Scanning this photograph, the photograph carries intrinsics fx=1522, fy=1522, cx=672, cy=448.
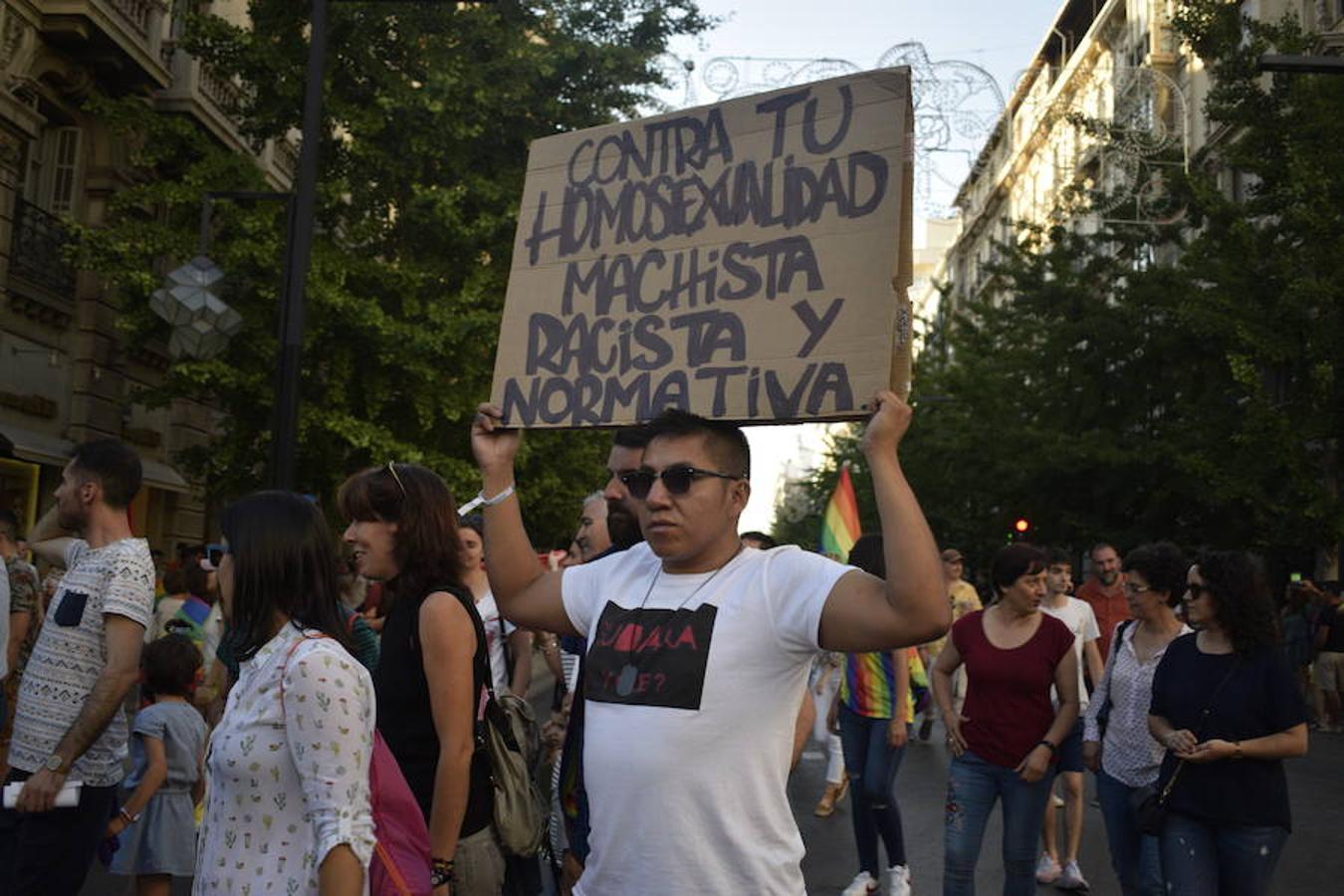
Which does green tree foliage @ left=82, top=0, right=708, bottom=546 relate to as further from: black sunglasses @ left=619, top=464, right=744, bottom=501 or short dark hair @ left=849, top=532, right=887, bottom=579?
black sunglasses @ left=619, top=464, right=744, bottom=501

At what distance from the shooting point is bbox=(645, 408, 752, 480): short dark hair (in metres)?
3.49

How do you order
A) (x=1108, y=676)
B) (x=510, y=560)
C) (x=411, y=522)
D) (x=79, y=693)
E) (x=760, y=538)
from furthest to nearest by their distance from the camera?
(x=760, y=538)
(x=1108, y=676)
(x=79, y=693)
(x=411, y=522)
(x=510, y=560)

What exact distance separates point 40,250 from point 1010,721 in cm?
1679

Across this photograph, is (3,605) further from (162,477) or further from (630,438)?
(162,477)

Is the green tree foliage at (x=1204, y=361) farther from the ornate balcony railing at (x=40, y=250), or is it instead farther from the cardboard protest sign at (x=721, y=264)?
the cardboard protest sign at (x=721, y=264)

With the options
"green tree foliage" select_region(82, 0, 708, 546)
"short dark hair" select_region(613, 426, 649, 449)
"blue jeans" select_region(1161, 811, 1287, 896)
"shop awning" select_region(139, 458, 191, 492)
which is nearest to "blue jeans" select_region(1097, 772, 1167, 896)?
"blue jeans" select_region(1161, 811, 1287, 896)

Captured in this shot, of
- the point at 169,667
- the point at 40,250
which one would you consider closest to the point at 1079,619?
the point at 169,667

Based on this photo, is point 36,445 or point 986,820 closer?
point 986,820

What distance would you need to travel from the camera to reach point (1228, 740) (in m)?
5.51

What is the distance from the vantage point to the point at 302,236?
35.3 feet

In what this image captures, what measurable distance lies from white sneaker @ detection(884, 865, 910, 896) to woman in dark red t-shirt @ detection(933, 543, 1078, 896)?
1.11 metres

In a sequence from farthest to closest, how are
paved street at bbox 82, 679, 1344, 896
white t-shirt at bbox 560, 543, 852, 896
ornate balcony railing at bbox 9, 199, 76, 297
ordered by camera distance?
ornate balcony railing at bbox 9, 199, 76, 297, paved street at bbox 82, 679, 1344, 896, white t-shirt at bbox 560, 543, 852, 896

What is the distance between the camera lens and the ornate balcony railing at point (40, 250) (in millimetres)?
19156

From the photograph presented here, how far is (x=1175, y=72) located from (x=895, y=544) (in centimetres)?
3945
